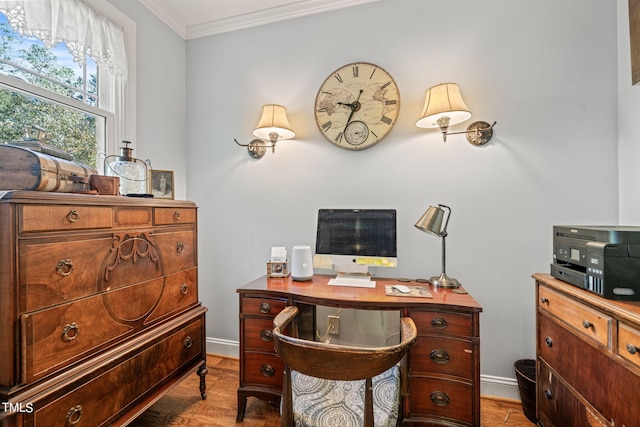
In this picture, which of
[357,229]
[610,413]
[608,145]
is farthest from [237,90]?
[610,413]

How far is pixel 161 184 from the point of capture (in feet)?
7.30

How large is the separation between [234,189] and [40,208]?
1.50m

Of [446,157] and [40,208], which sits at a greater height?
[446,157]

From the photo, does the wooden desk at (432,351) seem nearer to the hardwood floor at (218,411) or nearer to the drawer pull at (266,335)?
the drawer pull at (266,335)

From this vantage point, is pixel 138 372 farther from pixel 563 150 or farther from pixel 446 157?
pixel 563 150

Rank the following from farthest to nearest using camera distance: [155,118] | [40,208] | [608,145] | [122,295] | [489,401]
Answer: [155,118] → [489,401] → [608,145] → [122,295] → [40,208]

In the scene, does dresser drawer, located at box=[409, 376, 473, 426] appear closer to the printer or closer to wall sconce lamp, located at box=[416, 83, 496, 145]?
the printer

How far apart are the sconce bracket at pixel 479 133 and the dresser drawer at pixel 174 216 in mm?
1923

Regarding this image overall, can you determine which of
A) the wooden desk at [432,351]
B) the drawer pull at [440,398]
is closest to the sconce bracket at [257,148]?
the wooden desk at [432,351]

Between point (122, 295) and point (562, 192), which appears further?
point (562, 192)

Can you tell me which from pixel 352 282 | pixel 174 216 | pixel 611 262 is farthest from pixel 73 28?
pixel 611 262

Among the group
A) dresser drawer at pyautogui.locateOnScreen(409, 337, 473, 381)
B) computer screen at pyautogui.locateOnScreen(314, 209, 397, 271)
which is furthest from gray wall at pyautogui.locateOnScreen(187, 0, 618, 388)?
dresser drawer at pyautogui.locateOnScreen(409, 337, 473, 381)

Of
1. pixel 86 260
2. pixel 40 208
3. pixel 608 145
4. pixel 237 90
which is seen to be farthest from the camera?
pixel 237 90

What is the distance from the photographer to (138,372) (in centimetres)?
144
